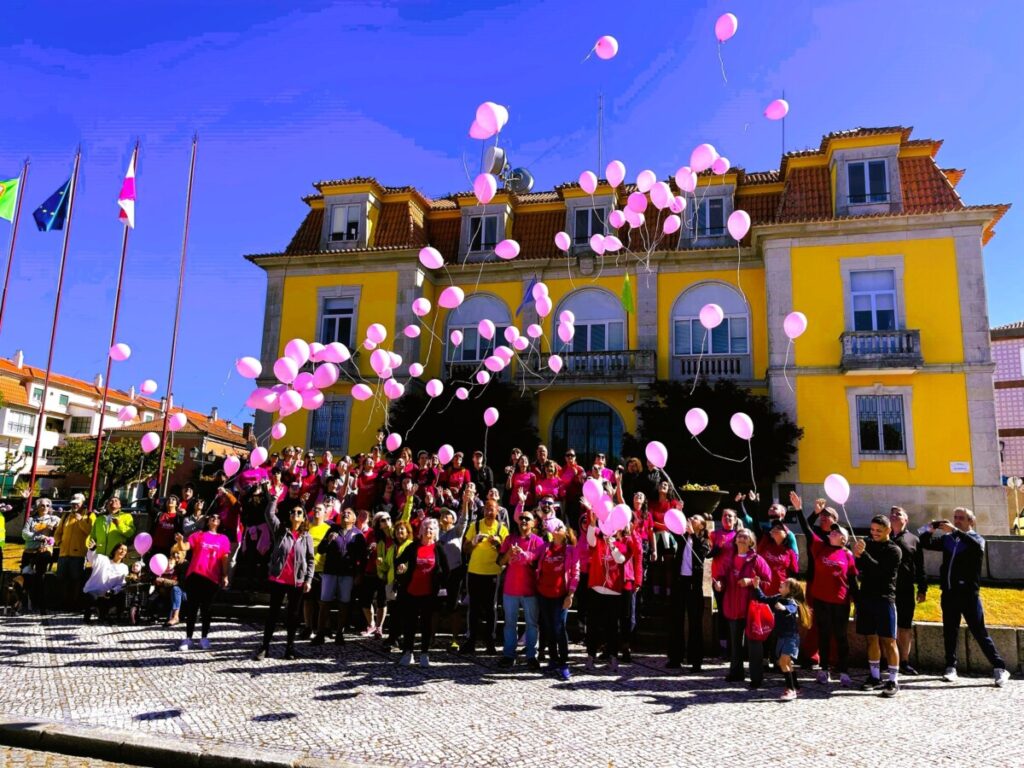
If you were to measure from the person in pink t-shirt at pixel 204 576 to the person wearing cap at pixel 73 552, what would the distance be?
13.3 ft

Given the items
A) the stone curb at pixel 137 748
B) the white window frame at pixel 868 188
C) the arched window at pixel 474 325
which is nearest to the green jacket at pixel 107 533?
the stone curb at pixel 137 748

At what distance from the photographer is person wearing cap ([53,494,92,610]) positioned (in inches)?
467

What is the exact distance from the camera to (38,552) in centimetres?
1225

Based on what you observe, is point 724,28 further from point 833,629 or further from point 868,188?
point 868,188

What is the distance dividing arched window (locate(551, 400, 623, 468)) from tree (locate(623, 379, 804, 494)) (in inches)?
85.7

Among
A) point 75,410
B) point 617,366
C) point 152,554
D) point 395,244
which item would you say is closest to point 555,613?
point 152,554

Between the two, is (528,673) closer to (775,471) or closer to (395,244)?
(775,471)

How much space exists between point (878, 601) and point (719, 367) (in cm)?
1434

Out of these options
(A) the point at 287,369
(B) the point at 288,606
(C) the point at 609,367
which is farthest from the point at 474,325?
(B) the point at 288,606

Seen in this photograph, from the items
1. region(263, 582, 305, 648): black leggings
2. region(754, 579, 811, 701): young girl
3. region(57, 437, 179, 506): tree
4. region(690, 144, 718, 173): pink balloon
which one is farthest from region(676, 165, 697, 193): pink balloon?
region(57, 437, 179, 506): tree

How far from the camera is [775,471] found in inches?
739

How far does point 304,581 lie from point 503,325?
16.1 m

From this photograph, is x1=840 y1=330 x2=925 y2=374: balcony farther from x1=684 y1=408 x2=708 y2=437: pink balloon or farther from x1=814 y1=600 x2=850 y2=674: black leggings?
x1=814 y1=600 x2=850 y2=674: black leggings

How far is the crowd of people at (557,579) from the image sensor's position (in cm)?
791
